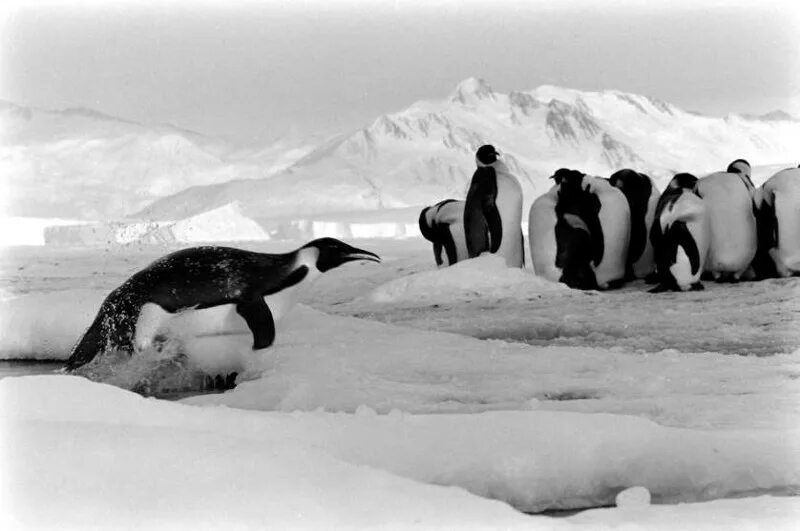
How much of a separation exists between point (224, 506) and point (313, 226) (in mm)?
11350

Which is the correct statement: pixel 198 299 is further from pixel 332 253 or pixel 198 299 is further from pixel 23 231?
pixel 23 231

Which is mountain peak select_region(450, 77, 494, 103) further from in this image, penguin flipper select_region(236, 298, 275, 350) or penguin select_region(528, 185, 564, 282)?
penguin flipper select_region(236, 298, 275, 350)

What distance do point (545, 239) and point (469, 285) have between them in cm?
63

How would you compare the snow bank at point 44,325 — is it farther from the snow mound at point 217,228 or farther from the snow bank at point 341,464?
the snow mound at point 217,228

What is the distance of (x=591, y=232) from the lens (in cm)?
561

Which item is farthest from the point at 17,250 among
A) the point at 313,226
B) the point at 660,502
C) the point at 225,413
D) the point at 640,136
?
the point at 640,136

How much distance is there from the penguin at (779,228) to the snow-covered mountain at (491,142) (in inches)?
441

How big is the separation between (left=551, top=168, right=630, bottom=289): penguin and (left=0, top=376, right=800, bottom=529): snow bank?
3327 mm

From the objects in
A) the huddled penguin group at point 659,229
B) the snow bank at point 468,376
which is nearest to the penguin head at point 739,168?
the huddled penguin group at point 659,229

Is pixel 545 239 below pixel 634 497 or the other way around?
the other way around

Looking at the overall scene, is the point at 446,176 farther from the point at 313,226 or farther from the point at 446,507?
the point at 446,507

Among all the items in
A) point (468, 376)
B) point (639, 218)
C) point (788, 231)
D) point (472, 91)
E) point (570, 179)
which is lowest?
point (468, 376)

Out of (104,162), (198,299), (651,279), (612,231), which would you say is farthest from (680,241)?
(104,162)

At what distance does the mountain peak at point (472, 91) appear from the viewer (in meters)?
23.4
